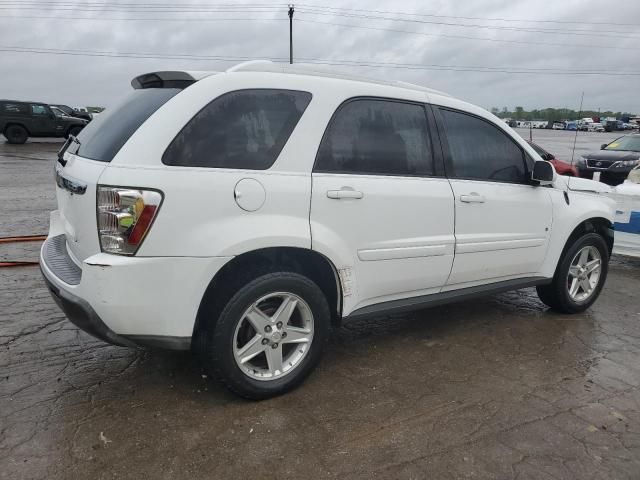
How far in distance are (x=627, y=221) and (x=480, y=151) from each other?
10.7 ft

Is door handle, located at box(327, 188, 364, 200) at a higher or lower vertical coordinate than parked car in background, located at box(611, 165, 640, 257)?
higher

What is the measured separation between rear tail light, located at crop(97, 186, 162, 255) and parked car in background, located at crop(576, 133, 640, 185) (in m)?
12.7

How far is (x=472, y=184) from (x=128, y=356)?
2660 mm

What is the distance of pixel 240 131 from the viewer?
2867 millimetres

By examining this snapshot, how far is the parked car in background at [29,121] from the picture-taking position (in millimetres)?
22281

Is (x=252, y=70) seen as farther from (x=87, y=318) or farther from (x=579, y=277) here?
(x=579, y=277)

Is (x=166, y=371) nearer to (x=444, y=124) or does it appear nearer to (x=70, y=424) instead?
(x=70, y=424)

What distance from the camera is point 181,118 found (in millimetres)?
2730

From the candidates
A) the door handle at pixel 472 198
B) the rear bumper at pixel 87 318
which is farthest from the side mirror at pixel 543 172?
the rear bumper at pixel 87 318

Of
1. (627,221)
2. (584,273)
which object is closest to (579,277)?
(584,273)

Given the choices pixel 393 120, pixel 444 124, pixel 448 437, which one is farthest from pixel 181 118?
pixel 448 437

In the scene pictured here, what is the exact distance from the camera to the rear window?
2.79 metres

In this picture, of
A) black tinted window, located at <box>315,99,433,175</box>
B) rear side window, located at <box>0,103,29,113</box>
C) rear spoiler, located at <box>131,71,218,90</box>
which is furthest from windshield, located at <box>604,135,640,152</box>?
rear side window, located at <box>0,103,29,113</box>

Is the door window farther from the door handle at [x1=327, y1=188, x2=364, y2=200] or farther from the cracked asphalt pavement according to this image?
the door handle at [x1=327, y1=188, x2=364, y2=200]
